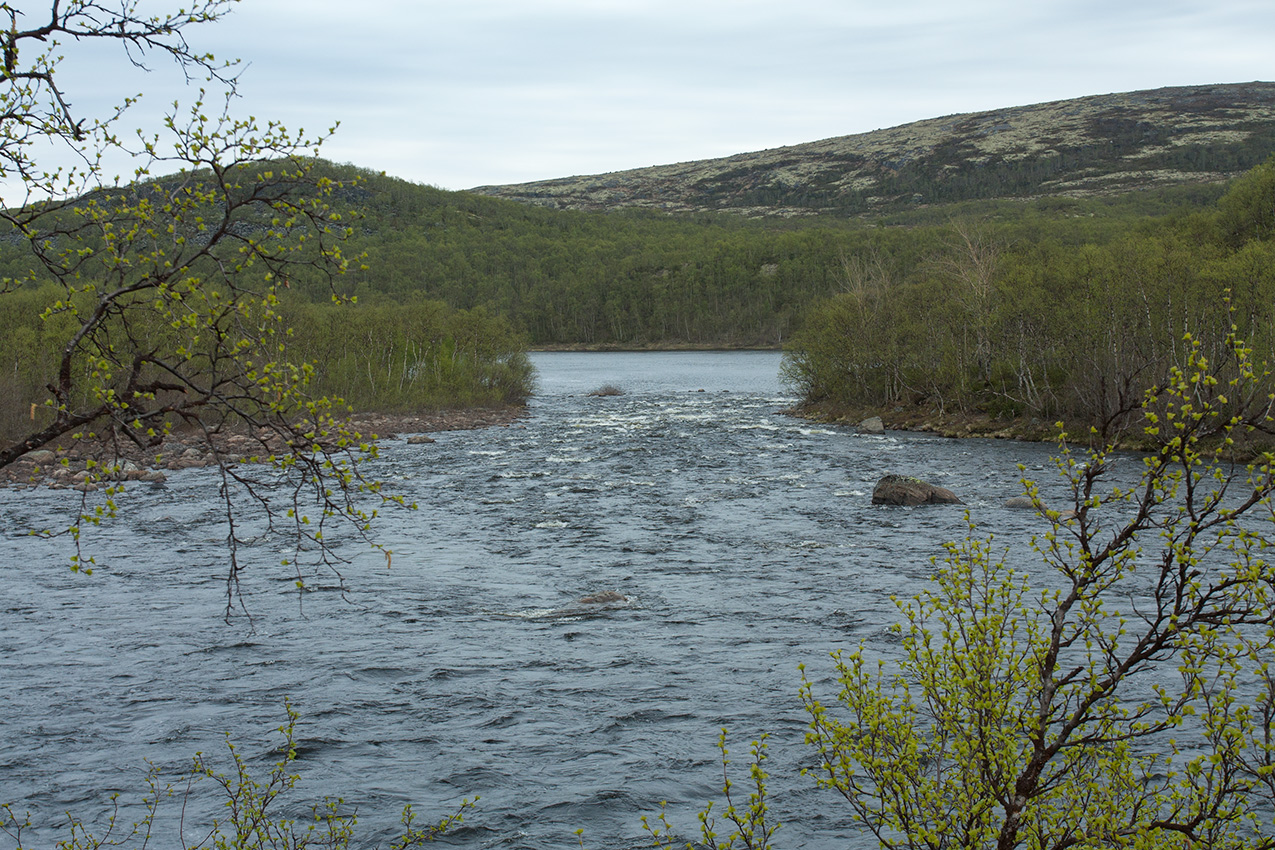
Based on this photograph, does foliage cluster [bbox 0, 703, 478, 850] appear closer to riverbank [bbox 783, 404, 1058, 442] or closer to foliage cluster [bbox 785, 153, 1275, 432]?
foliage cluster [bbox 785, 153, 1275, 432]

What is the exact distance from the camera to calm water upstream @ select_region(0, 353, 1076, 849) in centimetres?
1131

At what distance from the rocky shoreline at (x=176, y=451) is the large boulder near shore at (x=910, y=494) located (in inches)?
580

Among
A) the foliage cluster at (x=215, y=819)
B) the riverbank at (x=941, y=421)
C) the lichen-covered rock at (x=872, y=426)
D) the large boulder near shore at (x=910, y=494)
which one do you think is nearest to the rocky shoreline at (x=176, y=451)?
the foliage cluster at (x=215, y=819)

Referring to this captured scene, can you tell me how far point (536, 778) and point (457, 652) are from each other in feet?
15.5

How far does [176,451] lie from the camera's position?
39.5 meters

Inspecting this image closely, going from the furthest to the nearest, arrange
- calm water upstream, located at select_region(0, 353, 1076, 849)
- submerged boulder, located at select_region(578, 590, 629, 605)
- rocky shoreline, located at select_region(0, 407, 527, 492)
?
rocky shoreline, located at select_region(0, 407, 527, 492) → submerged boulder, located at select_region(578, 590, 629, 605) → calm water upstream, located at select_region(0, 353, 1076, 849)

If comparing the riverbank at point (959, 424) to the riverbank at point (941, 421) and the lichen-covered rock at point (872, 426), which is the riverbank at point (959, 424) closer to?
the riverbank at point (941, 421)

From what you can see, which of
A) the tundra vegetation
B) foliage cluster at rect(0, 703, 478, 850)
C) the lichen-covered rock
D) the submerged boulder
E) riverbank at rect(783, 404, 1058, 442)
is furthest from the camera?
the lichen-covered rock

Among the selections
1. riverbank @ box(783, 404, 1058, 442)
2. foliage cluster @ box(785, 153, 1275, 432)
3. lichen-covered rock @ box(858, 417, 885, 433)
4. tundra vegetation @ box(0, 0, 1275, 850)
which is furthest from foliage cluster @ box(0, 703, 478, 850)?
lichen-covered rock @ box(858, 417, 885, 433)

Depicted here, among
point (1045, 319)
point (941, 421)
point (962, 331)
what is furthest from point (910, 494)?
point (962, 331)

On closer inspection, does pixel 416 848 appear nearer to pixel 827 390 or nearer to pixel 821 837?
pixel 821 837

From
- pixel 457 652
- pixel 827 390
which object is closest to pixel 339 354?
pixel 827 390

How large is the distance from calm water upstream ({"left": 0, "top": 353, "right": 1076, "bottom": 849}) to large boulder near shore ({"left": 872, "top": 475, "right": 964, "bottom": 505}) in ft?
2.99

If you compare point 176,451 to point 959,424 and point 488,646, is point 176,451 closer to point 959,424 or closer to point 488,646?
point 488,646
